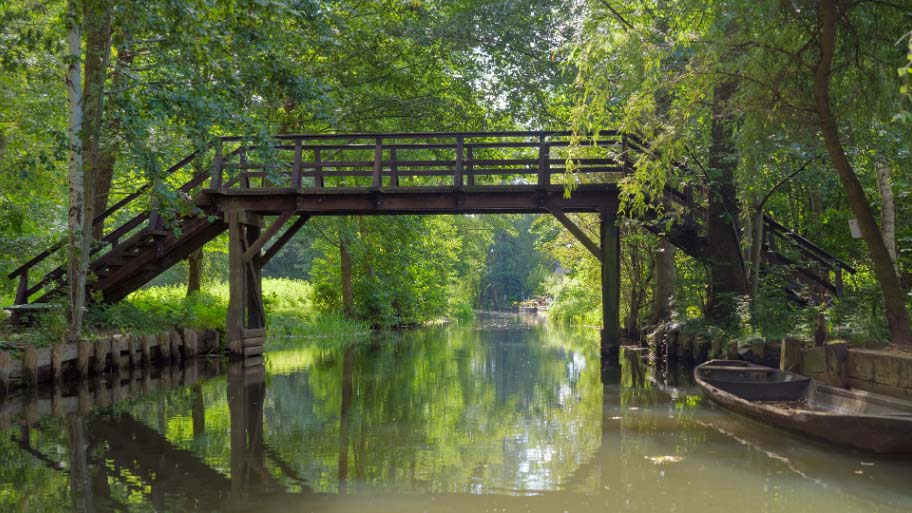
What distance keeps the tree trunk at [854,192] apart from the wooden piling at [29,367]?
11691 millimetres

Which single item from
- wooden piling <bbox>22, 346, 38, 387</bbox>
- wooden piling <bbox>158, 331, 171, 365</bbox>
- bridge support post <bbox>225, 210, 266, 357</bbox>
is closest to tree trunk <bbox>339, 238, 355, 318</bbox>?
bridge support post <bbox>225, 210, 266, 357</bbox>

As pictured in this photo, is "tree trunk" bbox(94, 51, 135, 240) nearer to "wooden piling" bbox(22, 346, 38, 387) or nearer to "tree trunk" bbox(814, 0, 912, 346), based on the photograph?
"wooden piling" bbox(22, 346, 38, 387)

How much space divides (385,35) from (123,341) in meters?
10.8

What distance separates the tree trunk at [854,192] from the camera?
10312 mm

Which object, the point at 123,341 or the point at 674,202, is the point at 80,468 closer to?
the point at 123,341

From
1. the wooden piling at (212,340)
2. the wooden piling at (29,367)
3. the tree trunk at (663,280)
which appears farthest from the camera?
the tree trunk at (663,280)

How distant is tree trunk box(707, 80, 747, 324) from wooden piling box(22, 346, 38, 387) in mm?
12365

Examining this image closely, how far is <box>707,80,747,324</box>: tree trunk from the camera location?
1705cm

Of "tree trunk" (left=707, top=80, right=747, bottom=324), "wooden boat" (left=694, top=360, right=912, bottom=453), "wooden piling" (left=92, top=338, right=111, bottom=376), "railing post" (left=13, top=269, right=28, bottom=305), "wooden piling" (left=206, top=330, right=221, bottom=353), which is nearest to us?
"wooden boat" (left=694, top=360, right=912, bottom=453)

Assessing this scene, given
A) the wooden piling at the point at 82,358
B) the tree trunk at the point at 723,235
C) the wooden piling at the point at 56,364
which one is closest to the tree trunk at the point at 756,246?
the tree trunk at the point at 723,235

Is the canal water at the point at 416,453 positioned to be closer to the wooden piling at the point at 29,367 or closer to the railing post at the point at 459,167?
the wooden piling at the point at 29,367

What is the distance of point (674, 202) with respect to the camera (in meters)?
17.8

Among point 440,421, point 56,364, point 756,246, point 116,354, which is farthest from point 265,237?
point 756,246

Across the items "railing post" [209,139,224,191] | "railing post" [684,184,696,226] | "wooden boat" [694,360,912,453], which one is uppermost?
"railing post" [209,139,224,191]
